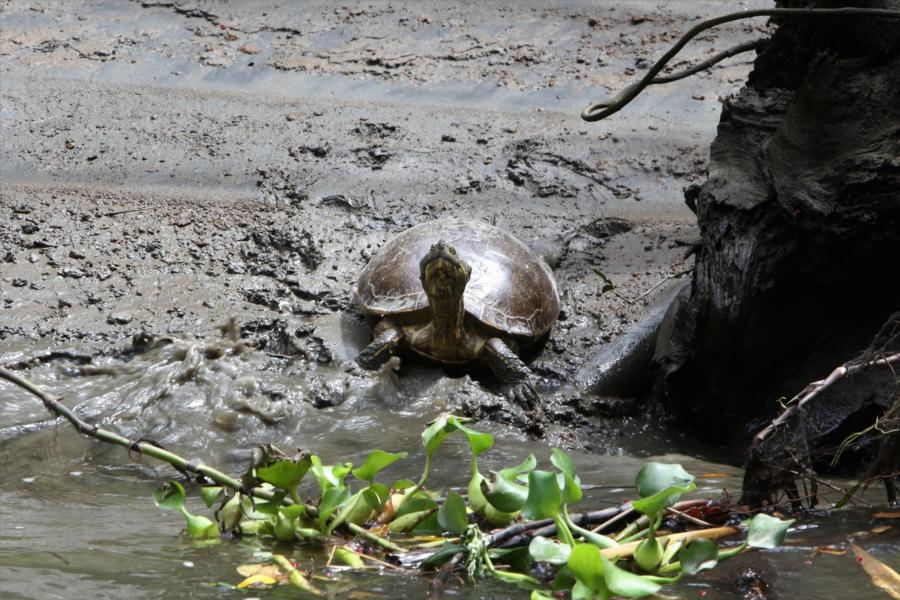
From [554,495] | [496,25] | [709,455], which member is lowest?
[709,455]

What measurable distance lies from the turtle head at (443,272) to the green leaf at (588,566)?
321 centimetres

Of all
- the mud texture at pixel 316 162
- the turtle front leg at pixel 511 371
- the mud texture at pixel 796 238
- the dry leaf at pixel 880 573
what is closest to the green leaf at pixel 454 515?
the dry leaf at pixel 880 573

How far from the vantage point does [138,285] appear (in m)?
6.11

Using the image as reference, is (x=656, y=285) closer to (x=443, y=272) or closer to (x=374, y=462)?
(x=443, y=272)

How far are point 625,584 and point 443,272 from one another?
333cm

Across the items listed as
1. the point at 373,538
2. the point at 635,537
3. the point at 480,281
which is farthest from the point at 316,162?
the point at 635,537

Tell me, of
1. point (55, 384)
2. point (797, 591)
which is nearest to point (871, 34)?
point (797, 591)

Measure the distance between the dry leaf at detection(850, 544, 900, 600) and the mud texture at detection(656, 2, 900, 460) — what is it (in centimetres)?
154

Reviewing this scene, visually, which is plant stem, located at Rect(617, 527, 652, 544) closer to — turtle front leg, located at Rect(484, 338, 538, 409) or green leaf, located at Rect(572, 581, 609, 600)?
green leaf, located at Rect(572, 581, 609, 600)

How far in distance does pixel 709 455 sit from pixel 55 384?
3.35 meters

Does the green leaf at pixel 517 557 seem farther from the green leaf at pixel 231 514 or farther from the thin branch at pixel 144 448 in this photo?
the green leaf at pixel 231 514

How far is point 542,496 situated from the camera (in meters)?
2.33

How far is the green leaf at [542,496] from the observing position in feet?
7.64

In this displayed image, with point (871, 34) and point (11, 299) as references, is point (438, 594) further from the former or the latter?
point (11, 299)
